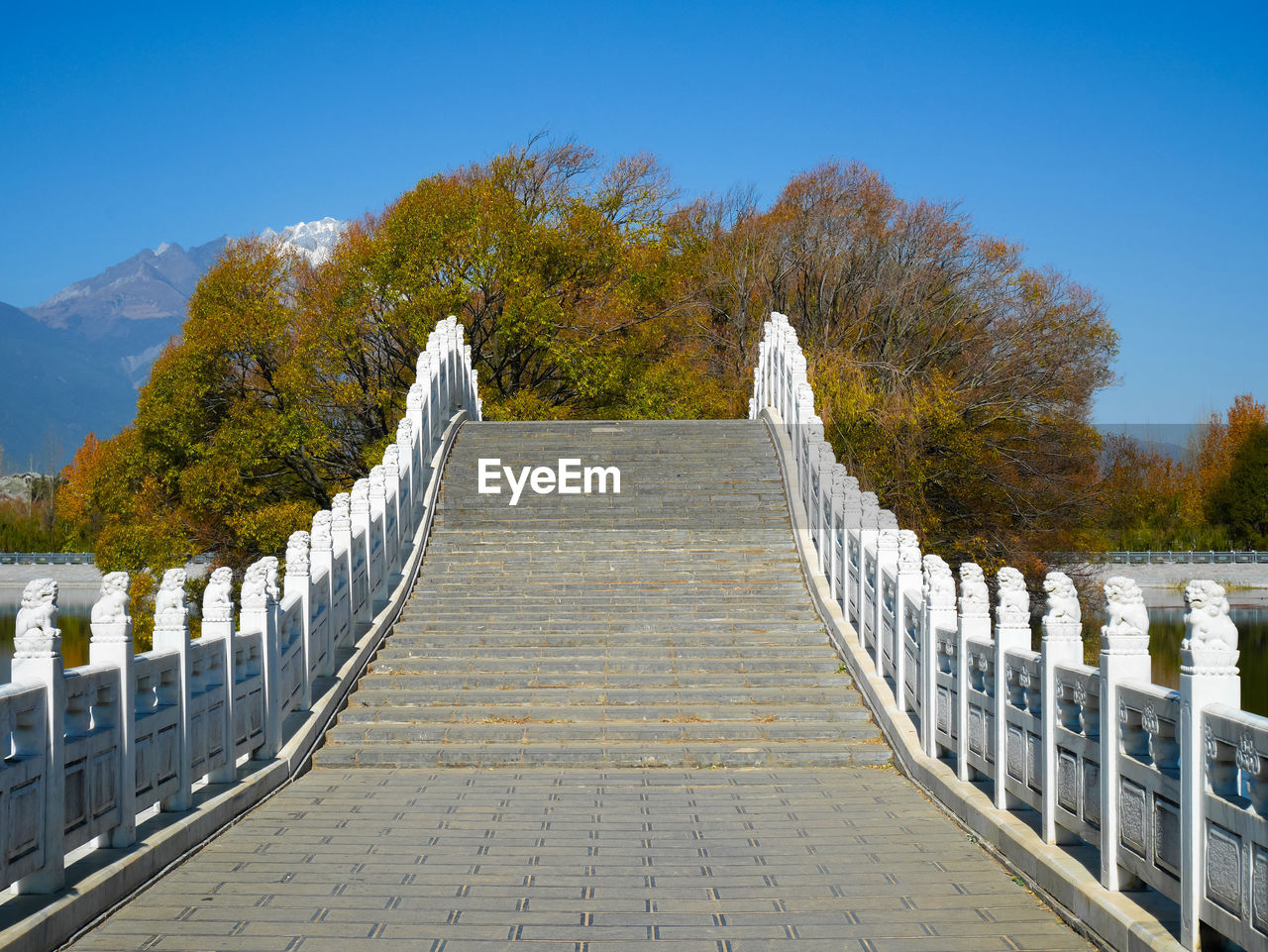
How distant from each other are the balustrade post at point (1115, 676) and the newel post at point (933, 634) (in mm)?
3125

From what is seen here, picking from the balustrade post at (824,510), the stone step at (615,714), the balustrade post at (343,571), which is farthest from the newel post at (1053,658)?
the balustrade post at (824,510)

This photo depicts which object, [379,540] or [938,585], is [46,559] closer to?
[379,540]

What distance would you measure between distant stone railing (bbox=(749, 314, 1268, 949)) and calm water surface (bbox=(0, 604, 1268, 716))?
19222mm

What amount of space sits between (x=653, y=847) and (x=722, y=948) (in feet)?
6.04

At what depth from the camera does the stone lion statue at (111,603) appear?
252 inches

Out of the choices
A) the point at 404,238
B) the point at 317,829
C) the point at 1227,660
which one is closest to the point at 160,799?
the point at 317,829

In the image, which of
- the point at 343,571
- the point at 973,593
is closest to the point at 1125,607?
the point at 973,593

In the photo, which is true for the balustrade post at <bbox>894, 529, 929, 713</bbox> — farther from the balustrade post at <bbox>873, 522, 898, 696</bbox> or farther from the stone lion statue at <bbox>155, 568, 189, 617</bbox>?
the stone lion statue at <bbox>155, 568, 189, 617</bbox>

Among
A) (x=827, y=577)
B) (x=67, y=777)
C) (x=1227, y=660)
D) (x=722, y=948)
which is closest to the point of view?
(x=1227, y=660)

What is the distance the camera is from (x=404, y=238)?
1066 inches

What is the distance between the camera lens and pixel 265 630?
353 inches

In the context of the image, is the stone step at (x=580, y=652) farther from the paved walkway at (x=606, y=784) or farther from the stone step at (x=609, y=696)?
→ the stone step at (x=609, y=696)

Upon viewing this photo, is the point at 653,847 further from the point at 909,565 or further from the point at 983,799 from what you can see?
the point at 909,565

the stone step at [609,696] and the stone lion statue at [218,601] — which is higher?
the stone lion statue at [218,601]
